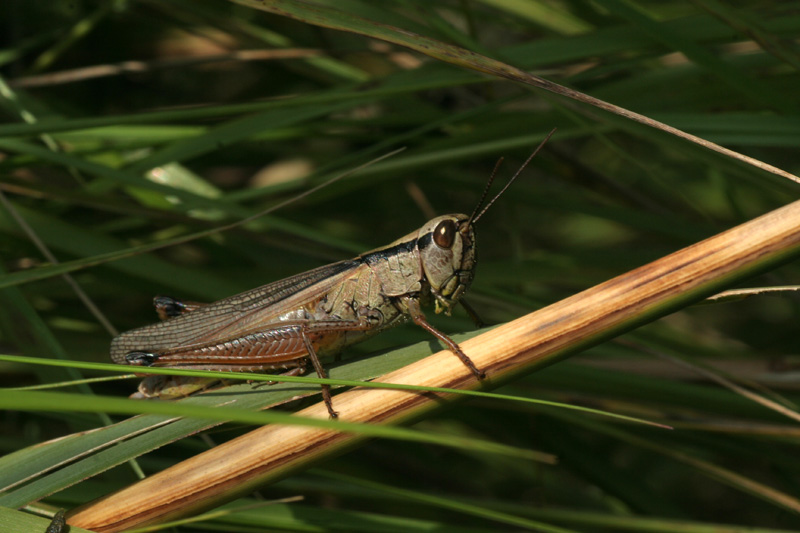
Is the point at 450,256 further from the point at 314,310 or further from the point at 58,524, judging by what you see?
the point at 58,524

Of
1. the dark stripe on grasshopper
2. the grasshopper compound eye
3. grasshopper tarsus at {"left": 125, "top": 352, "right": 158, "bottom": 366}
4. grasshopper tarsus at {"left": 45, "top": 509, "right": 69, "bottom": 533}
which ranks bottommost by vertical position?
grasshopper tarsus at {"left": 45, "top": 509, "right": 69, "bottom": 533}

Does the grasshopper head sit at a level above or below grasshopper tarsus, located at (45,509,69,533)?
above

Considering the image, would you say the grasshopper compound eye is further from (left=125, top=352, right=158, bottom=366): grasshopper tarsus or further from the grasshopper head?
(left=125, top=352, right=158, bottom=366): grasshopper tarsus

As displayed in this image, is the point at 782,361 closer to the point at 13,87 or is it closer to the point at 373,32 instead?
the point at 373,32

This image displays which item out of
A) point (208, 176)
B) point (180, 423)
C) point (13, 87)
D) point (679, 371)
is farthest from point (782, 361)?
point (13, 87)

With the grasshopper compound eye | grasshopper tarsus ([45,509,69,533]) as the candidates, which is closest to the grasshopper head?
the grasshopper compound eye

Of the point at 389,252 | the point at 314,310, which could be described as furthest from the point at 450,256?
the point at 314,310

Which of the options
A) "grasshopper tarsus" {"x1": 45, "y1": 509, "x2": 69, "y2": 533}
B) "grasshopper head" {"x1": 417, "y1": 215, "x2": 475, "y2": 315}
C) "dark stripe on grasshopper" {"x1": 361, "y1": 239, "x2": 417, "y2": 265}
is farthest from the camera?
"dark stripe on grasshopper" {"x1": 361, "y1": 239, "x2": 417, "y2": 265}

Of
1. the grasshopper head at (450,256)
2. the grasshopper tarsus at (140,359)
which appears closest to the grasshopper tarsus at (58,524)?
the grasshopper tarsus at (140,359)
